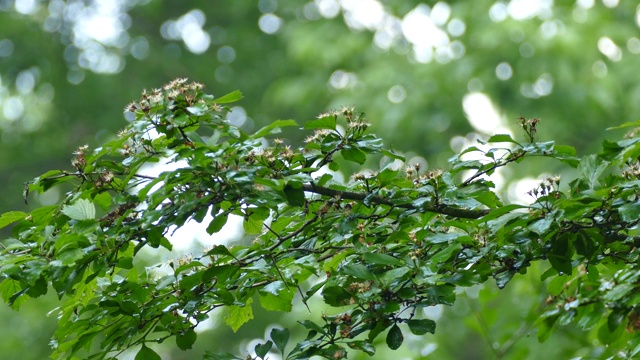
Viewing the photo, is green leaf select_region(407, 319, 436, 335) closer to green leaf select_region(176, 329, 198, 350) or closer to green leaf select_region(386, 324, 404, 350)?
green leaf select_region(386, 324, 404, 350)

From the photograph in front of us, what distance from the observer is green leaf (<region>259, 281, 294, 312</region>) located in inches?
69.3

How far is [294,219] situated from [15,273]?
19.9 inches

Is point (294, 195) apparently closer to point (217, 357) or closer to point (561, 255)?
point (217, 357)

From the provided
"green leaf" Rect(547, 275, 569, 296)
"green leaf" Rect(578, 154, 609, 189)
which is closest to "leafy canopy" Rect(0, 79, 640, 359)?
"green leaf" Rect(578, 154, 609, 189)

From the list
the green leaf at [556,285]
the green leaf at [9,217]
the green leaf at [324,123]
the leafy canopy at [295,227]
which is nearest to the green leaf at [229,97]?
the leafy canopy at [295,227]

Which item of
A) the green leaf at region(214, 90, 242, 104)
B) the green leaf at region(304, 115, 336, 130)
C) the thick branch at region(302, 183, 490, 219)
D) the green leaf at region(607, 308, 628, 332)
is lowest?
the green leaf at region(607, 308, 628, 332)

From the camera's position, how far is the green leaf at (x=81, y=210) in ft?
5.46

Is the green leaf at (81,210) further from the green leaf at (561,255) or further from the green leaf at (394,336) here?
the green leaf at (561,255)

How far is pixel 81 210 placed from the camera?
168 centimetres

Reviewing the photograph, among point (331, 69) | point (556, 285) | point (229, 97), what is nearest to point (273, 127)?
point (229, 97)

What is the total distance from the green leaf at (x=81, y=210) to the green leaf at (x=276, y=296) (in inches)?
13.2

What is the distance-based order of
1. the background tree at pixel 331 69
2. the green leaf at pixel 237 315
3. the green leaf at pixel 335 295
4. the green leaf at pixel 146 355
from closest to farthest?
A: the green leaf at pixel 335 295 → the green leaf at pixel 146 355 → the green leaf at pixel 237 315 → the background tree at pixel 331 69

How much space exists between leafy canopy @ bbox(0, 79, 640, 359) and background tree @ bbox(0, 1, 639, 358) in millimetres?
1614

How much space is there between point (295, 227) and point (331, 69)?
243 inches
